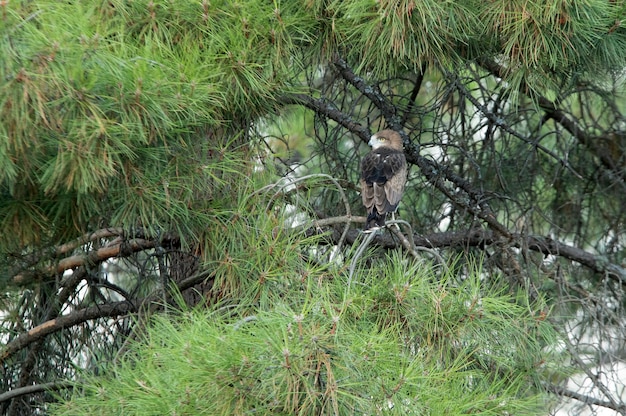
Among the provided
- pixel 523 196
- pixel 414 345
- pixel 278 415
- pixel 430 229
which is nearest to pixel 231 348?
pixel 278 415

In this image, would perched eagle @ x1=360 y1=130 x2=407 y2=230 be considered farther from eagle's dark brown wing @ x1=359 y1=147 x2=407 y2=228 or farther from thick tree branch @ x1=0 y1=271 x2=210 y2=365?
thick tree branch @ x1=0 y1=271 x2=210 y2=365

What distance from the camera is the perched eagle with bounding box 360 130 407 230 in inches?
127

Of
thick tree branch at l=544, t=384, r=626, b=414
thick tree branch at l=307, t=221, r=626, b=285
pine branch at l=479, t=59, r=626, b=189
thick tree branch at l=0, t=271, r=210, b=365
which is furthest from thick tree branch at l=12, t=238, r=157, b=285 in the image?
pine branch at l=479, t=59, r=626, b=189

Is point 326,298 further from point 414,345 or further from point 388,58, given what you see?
point 388,58

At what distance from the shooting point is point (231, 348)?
2.01 m

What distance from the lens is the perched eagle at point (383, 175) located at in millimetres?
3225

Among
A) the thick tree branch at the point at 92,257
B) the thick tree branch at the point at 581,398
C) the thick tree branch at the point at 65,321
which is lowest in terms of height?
the thick tree branch at the point at 581,398

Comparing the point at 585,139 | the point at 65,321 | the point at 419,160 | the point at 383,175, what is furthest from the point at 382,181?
the point at 585,139

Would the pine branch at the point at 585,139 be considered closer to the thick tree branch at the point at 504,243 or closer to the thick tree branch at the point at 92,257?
the thick tree branch at the point at 504,243

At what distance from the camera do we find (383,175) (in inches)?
131

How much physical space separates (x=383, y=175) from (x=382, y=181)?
0.04 meters

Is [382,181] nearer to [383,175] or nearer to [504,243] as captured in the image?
[383,175]

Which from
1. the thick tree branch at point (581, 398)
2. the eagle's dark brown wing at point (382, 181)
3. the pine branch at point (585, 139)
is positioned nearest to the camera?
the thick tree branch at point (581, 398)

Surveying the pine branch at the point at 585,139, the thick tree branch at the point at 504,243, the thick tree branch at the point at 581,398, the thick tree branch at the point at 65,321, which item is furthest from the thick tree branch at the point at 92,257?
the pine branch at the point at 585,139
